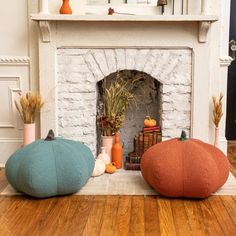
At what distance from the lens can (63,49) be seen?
146 inches

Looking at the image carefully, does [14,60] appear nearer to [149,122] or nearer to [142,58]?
[142,58]

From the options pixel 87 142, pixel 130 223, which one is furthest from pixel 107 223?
pixel 87 142

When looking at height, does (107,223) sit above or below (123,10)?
below

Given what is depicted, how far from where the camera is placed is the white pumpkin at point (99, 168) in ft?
11.2

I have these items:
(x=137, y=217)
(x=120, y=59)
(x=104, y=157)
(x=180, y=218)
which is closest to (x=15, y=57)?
(x=120, y=59)

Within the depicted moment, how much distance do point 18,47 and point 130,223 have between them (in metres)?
1.99

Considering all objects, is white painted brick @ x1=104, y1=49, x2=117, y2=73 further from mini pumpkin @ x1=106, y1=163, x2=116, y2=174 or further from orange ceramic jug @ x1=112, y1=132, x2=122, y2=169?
mini pumpkin @ x1=106, y1=163, x2=116, y2=174

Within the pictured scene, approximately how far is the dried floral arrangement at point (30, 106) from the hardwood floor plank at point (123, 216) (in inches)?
46.4

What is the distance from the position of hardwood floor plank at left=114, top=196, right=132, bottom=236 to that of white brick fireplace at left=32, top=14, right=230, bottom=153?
1033 mm

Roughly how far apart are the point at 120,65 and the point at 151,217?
1563 mm

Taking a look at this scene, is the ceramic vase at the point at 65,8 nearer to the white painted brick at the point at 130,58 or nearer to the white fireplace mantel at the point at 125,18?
the white fireplace mantel at the point at 125,18

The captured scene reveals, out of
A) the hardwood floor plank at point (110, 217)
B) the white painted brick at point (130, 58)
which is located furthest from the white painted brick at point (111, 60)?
the hardwood floor plank at point (110, 217)

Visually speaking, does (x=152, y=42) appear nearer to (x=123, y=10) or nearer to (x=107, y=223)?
(x=123, y=10)

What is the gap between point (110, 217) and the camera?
8.50 ft
